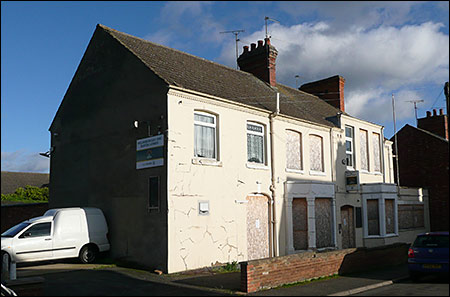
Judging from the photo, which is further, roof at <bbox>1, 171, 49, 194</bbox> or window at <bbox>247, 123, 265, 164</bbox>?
roof at <bbox>1, 171, 49, 194</bbox>

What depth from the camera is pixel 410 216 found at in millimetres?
25594

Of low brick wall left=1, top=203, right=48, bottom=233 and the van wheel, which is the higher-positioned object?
low brick wall left=1, top=203, right=48, bottom=233

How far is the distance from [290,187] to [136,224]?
6.90m

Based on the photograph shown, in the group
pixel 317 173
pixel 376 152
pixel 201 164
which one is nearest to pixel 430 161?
pixel 376 152

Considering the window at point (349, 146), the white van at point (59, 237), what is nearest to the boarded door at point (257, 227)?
the white van at point (59, 237)

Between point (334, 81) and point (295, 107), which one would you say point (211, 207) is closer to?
point (295, 107)

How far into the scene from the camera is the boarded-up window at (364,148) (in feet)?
77.6

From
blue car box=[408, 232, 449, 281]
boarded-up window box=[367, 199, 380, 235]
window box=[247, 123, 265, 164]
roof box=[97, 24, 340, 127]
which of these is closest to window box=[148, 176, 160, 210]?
roof box=[97, 24, 340, 127]

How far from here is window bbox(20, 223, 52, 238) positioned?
14055mm

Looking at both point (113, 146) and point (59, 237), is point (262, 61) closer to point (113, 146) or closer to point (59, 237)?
point (113, 146)

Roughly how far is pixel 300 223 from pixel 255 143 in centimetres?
427

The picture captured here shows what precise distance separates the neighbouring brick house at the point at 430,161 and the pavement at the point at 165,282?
45.3 ft

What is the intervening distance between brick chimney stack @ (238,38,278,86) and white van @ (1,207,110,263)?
1209 centimetres

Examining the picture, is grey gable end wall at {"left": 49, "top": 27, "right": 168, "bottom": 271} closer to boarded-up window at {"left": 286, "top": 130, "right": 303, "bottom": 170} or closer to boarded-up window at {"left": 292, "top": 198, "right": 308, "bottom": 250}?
boarded-up window at {"left": 286, "top": 130, "right": 303, "bottom": 170}
